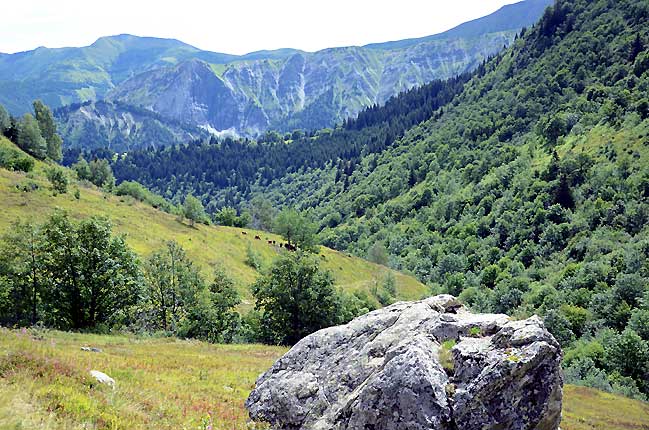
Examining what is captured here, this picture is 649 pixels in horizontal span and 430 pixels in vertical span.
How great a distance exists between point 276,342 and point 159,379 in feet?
85.8

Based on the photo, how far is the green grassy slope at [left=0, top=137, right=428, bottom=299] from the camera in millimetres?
76812

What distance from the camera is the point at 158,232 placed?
92.2m

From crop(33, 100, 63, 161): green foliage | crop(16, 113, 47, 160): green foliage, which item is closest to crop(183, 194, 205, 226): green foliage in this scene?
Result: crop(16, 113, 47, 160): green foliage

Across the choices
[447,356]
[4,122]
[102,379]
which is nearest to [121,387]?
[102,379]

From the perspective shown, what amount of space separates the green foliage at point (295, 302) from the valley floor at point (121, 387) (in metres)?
13.2

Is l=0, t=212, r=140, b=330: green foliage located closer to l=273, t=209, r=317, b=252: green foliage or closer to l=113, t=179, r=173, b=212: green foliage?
l=273, t=209, r=317, b=252: green foliage

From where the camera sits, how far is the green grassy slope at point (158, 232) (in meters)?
76.8

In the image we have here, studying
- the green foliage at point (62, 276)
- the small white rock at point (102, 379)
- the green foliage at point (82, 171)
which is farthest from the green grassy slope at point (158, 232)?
the small white rock at point (102, 379)

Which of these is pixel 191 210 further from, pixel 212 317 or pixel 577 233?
pixel 577 233

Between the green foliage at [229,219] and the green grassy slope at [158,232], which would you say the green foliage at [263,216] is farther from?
the green grassy slope at [158,232]

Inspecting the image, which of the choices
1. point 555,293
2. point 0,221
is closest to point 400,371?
point 0,221

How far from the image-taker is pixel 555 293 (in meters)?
110

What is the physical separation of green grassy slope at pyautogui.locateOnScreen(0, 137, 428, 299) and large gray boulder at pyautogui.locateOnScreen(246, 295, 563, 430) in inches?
2426

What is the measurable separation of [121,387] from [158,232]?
267 ft
